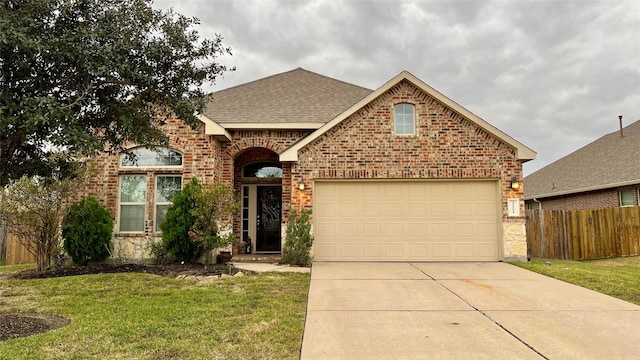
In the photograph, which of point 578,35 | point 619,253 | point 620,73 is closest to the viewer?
point 619,253

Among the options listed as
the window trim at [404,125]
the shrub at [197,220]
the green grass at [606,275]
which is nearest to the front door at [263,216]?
the shrub at [197,220]

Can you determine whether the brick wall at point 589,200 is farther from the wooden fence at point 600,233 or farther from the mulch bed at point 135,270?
the mulch bed at point 135,270

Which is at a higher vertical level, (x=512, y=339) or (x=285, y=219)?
(x=285, y=219)

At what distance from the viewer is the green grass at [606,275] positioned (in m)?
7.27

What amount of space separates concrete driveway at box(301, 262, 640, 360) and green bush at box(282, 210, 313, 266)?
1.62 m

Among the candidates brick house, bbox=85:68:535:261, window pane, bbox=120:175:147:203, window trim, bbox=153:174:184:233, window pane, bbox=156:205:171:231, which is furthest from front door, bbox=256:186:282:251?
window pane, bbox=120:175:147:203

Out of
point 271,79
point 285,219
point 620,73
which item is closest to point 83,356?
point 285,219

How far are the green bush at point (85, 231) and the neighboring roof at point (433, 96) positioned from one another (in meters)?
5.01

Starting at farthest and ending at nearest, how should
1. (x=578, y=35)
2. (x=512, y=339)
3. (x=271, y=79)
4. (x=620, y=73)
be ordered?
(x=620, y=73) → (x=578, y=35) → (x=271, y=79) → (x=512, y=339)

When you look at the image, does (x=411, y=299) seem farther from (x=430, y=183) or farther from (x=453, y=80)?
(x=453, y=80)

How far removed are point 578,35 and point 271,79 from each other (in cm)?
1328

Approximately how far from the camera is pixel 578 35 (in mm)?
17469

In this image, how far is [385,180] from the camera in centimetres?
Answer: 1120

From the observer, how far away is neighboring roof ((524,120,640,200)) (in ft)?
51.9
